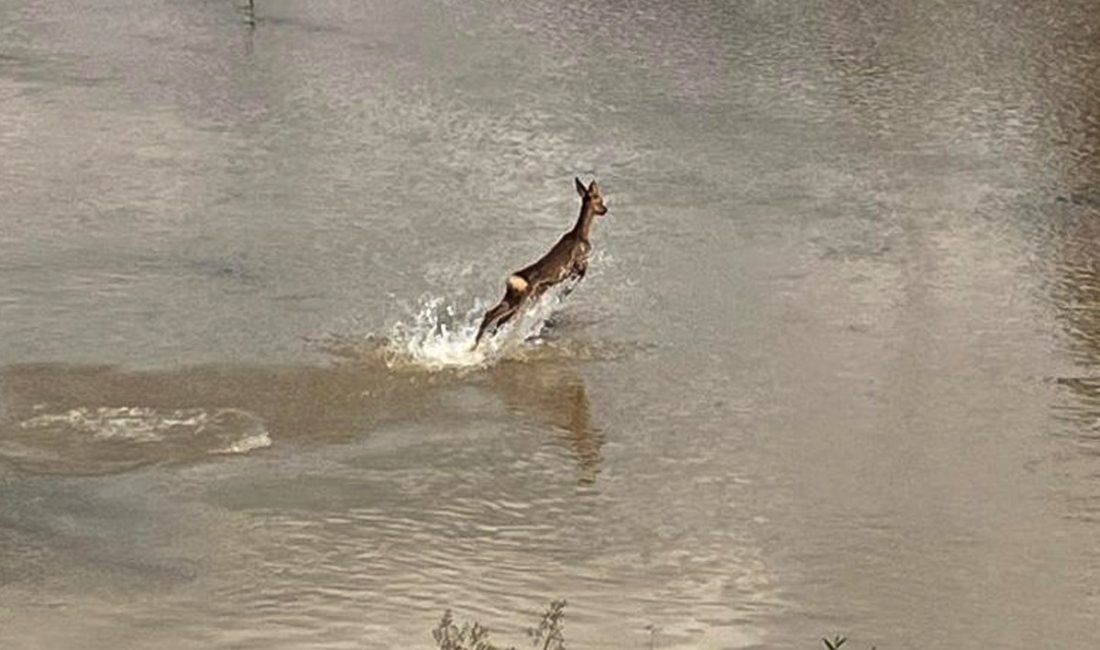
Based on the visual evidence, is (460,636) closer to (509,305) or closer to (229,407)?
(229,407)

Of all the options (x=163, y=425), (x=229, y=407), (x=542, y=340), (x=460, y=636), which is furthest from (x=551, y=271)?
(x=460, y=636)

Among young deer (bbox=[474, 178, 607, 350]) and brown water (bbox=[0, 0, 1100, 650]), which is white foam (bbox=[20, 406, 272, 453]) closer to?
brown water (bbox=[0, 0, 1100, 650])

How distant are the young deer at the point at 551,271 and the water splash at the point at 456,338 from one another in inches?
2.2

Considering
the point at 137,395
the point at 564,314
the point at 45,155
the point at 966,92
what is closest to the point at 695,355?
the point at 564,314

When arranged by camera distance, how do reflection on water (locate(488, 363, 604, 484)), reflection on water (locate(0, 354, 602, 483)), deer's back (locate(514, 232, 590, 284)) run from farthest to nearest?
deer's back (locate(514, 232, 590, 284)), reflection on water (locate(488, 363, 604, 484)), reflection on water (locate(0, 354, 602, 483))

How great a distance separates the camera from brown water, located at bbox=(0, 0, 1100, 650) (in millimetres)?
8883

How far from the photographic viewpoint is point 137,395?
1069 centimetres

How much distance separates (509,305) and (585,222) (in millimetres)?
656

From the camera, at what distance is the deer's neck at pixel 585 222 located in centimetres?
1180

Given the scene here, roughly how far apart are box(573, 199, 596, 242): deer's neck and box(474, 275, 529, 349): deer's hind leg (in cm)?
46

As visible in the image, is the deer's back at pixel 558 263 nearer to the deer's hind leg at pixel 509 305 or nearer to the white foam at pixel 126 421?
the deer's hind leg at pixel 509 305

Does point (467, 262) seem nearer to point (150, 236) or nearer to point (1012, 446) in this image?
point (150, 236)

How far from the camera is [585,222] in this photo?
1186 centimetres

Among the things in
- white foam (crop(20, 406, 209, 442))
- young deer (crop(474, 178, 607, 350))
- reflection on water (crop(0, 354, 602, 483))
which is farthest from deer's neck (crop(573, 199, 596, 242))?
white foam (crop(20, 406, 209, 442))
